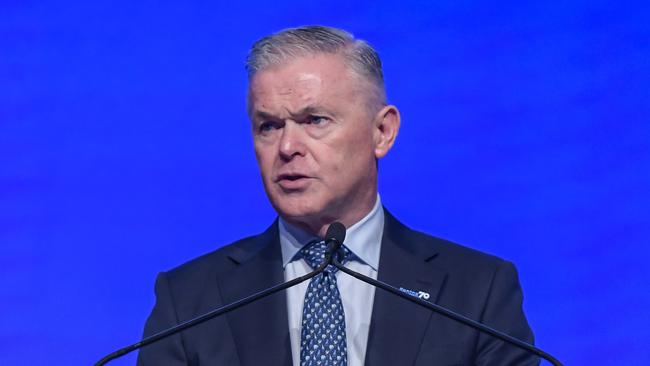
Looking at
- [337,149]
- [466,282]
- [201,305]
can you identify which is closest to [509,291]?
[466,282]

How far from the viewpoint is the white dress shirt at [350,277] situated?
2191 millimetres

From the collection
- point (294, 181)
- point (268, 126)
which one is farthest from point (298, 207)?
point (268, 126)

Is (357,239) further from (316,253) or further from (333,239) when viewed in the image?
(333,239)

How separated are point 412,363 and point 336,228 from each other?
0.40 m

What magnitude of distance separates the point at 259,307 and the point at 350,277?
7.4 inches

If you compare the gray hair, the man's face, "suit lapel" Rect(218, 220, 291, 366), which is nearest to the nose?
the man's face

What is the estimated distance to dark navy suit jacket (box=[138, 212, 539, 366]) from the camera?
2151 mm

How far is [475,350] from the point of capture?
2150mm

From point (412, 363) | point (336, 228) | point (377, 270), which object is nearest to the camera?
point (336, 228)

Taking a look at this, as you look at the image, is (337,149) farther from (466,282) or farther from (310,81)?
(466,282)

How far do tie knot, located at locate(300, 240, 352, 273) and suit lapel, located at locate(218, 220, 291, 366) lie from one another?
0.06m

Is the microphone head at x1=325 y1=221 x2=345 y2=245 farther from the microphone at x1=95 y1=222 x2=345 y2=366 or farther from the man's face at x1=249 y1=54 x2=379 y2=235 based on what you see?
the man's face at x1=249 y1=54 x2=379 y2=235

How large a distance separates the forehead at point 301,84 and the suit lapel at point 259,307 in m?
0.31

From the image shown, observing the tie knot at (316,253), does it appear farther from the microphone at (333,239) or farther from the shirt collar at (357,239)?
the microphone at (333,239)
